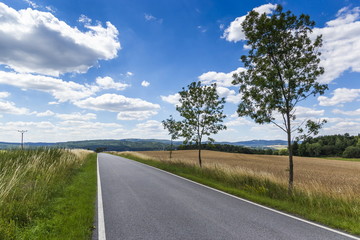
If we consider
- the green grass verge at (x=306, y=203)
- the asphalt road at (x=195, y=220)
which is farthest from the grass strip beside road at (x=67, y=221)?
the green grass verge at (x=306, y=203)

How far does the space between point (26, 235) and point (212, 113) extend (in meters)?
16.9

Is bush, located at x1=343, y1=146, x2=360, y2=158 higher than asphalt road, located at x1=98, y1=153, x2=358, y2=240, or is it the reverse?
asphalt road, located at x1=98, y1=153, x2=358, y2=240

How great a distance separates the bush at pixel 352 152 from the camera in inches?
3074

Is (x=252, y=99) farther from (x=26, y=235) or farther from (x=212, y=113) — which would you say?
(x=26, y=235)

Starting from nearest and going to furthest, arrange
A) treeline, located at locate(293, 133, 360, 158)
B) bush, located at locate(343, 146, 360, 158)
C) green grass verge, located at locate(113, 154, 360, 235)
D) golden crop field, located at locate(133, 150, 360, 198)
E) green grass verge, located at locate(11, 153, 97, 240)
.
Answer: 1. green grass verge, located at locate(11, 153, 97, 240)
2. green grass verge, located at locate(113, 154, 360, 235)
3. golden crop field, located at locate(133, 150, 360, 198)
4. bush, located at locate(343, 146, 360, 158)
5. treeline, located at locate(293, 133, 360, 158)

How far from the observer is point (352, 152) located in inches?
3118

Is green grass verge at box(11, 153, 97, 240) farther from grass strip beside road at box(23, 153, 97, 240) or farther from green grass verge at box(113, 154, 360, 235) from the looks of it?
green grass verge at box(113, 154, 360, 235)

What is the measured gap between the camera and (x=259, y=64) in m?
11.4

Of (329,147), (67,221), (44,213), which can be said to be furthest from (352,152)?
(44,213)

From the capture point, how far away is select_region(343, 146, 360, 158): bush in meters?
78.1

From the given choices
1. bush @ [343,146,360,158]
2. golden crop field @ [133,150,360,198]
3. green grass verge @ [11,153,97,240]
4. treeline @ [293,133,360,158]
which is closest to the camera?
green grass verge @ [11,153,97,240]

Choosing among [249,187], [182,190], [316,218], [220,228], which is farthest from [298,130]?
[220,228]

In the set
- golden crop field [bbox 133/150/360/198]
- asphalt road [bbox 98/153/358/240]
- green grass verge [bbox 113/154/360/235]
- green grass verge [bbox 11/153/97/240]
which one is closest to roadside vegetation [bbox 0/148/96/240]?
green grass verge [bbox 11/153/97/240]

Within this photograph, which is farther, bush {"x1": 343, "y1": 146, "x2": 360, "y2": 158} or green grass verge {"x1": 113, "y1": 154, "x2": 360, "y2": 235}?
bush {"x1": 343, "y1": 146, "x2": 360, "y2": 158}
